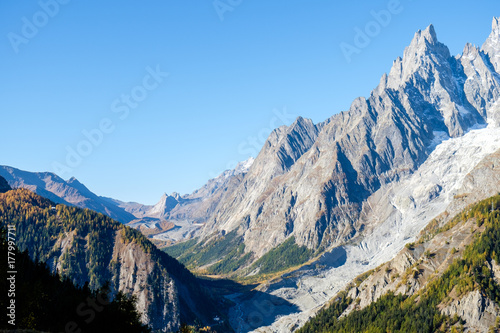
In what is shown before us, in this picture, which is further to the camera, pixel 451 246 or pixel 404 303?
pixel 451 246

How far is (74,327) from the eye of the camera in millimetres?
67750

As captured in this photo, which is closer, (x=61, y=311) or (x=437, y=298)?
(x=61, y=311)

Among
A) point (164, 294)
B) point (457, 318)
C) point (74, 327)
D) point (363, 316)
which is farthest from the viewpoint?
point (164, 294)

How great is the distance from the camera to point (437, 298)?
436 ft

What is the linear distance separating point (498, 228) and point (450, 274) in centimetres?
2811

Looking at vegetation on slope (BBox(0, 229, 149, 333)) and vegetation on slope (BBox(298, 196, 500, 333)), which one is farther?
vegetation on slope (BBox(298, 196, 500, 333))

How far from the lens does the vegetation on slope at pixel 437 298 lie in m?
124

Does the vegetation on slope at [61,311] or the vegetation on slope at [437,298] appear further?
the vegetation on slope at [437,298]

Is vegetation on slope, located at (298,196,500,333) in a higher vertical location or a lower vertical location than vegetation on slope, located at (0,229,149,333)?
lower

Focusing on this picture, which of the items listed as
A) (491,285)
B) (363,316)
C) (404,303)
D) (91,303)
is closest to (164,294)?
(363,316)

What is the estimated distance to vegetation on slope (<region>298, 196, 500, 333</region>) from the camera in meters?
124

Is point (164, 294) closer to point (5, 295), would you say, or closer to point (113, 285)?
point (113, 285)

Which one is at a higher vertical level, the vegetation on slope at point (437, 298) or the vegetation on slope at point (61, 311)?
the vegetation on slope at point (61, 311)

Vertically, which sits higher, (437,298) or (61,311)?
(61,311)
